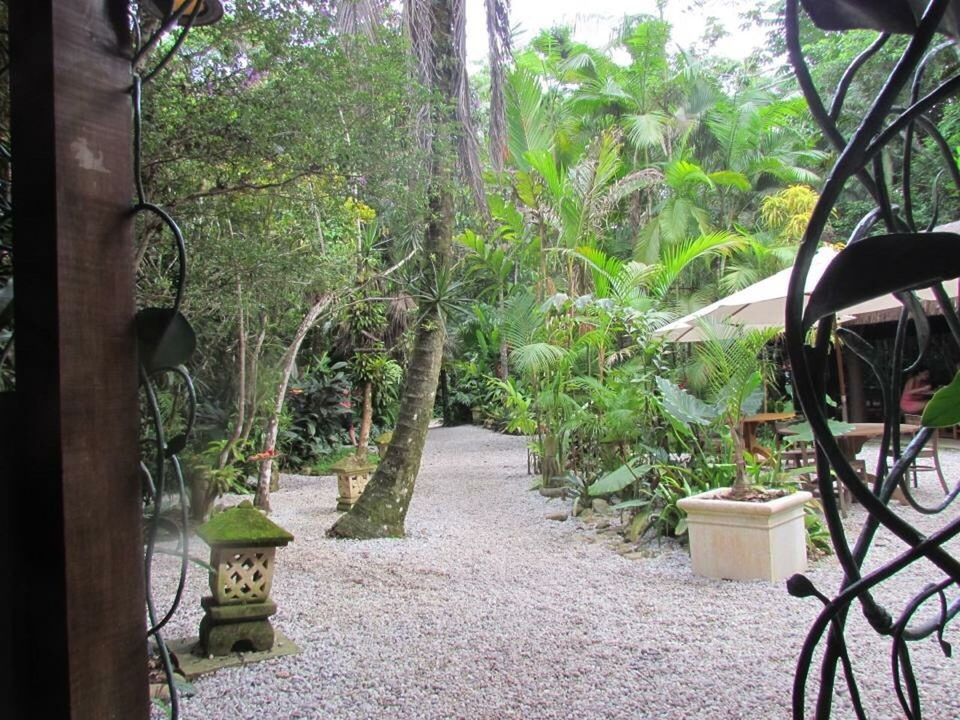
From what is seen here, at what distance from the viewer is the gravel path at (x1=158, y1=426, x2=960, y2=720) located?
8.66 ft

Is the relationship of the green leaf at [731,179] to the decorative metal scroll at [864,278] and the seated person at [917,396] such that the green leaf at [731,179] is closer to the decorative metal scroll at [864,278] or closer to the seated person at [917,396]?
the seated person at [917,396]

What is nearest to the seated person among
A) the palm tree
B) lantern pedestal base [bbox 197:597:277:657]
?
the palm tree

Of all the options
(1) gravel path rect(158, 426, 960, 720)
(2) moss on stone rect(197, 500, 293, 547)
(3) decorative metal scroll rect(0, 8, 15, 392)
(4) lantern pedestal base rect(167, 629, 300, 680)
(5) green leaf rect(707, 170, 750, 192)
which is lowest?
(1) gravel path rect(158, 426, 960, 720)

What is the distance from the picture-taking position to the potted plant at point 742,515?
13.3 ft

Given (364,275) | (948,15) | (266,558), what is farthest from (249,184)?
(364,275)

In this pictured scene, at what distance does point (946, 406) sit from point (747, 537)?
3.92 metres

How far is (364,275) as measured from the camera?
7359 millimetres

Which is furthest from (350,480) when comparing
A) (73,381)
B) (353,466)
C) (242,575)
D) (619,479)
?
(73,381)

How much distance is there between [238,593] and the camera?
3.16m

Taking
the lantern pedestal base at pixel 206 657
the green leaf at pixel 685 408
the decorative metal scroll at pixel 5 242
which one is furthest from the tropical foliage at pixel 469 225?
the lantern pedestal base at pixel 206 657

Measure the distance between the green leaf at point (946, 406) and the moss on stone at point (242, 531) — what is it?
10.2 feet

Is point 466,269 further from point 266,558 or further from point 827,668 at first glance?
point 827,668

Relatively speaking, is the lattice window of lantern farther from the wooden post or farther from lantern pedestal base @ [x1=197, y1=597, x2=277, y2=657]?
the wooden post

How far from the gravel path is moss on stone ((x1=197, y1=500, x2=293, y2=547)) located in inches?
19.7
